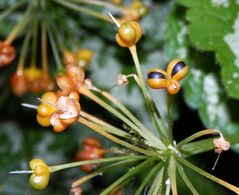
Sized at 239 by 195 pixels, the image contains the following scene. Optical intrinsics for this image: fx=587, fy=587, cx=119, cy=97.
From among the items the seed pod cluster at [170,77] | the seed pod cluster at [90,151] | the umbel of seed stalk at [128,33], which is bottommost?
the seed pod cluster at [170,77]

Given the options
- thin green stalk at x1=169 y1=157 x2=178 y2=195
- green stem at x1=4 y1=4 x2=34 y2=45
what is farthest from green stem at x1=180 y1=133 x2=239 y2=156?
green stem at x1=4 y1=4 x2=34 y2=45

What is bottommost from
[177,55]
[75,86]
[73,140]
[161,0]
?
[75,86]

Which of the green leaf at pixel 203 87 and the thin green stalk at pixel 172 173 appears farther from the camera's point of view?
the green leaf at pixel 203 87

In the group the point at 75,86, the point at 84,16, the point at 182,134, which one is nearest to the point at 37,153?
the point at 84,16

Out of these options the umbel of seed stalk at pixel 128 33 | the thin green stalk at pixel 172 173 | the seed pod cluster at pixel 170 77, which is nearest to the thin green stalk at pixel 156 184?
the thin green stalk at pixel 172 173

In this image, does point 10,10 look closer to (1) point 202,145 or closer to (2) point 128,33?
(2) point 128,33

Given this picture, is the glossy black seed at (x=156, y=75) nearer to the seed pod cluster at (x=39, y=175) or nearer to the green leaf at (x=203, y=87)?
the seed pod cluster at (x=39, y=175)

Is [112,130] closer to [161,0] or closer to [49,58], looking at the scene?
[161,0]

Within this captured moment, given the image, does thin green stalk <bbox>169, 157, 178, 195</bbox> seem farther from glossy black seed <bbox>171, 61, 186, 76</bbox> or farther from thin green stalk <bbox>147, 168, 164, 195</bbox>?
glossy black seed <bbox>171, 61, 186, 76</bbox>
